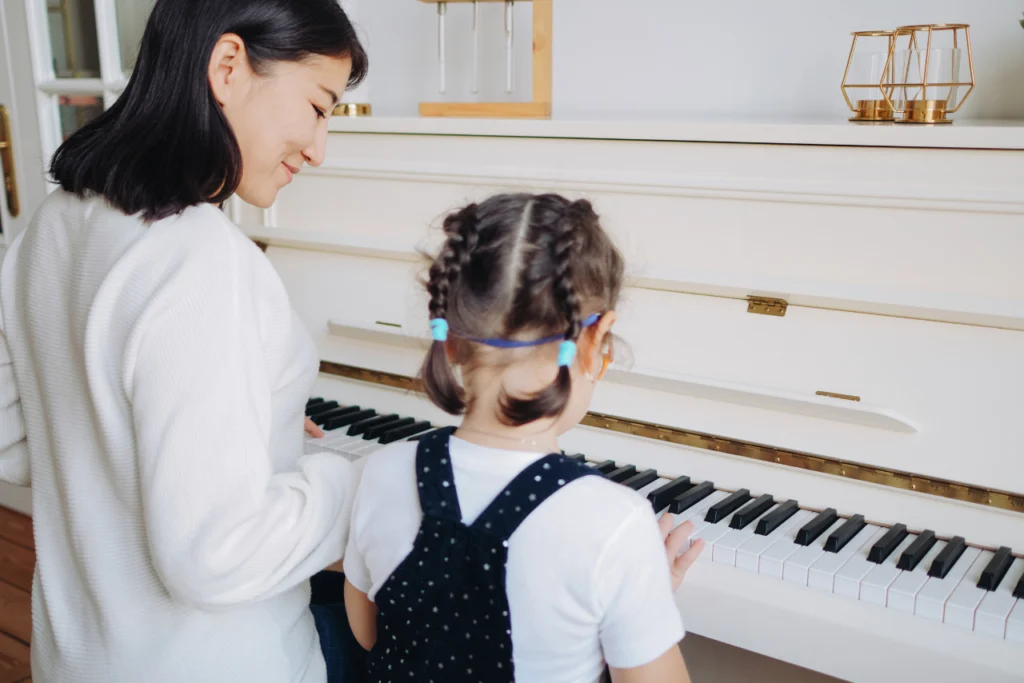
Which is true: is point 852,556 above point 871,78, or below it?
below

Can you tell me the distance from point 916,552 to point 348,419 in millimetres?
1087

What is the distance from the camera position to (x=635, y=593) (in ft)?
3.01

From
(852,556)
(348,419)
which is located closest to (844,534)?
(852,556)

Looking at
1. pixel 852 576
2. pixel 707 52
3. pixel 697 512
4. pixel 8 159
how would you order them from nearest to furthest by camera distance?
pixel 852 576
pixel 697 512
pixel 707 52
pixel 8 159

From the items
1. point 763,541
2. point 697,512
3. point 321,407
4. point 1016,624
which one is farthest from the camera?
point 321,407

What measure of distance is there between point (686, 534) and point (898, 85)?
0.84 metres

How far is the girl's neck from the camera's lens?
0.98 metres

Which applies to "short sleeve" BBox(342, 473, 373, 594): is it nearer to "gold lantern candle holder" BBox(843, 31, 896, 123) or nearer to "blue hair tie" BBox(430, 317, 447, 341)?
"blue hair tie" BBox(430, 317, 447, 341)

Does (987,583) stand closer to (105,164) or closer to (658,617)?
(658,617)

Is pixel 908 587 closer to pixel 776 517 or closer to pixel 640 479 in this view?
pixel 776 517

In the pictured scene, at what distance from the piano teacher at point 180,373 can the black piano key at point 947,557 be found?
0.38 m

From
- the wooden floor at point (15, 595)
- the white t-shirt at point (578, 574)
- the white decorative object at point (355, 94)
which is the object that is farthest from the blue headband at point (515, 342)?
the wooden floor at point (15, 595)

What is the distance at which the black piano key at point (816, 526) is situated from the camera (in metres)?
1.34

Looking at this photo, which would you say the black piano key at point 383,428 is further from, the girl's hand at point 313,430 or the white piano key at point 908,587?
the white piano key at point 908,587
